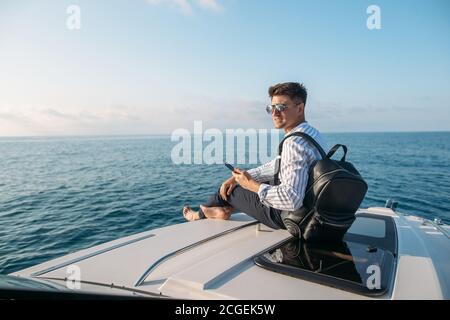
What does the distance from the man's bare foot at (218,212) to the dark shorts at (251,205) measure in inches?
2.3

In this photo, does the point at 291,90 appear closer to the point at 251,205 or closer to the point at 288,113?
the point at 288,113

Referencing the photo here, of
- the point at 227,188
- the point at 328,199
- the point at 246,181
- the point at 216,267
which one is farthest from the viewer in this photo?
the point at 227,188

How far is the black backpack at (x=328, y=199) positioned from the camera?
2.31 metres

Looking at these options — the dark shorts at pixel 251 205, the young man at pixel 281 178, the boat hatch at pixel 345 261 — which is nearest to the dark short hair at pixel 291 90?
the young man at pixel 281 178

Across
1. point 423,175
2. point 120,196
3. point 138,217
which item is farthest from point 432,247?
point 423,175

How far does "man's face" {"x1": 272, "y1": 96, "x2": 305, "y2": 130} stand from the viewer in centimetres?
291

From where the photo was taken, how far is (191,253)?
253 centimetres

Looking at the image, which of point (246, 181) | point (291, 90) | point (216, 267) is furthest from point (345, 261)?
point (291, 90)

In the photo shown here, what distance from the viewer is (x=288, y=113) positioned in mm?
2924

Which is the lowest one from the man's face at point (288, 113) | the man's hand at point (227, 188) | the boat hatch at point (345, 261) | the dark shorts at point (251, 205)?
the boat hatch at point (345, 261)

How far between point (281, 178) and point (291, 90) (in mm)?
912

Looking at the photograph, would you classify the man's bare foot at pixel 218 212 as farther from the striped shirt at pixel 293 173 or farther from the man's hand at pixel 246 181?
the striped shirt at pixel 293 173

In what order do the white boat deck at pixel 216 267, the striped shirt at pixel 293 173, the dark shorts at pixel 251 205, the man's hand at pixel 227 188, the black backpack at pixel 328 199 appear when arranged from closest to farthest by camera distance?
the white boat deck at pixel 216 267, the black backpack at pixel 328 199, the striped shirt at pixel 293 173, the dark shorts at pixel 251 205, the man's hand at pixel 227 188
